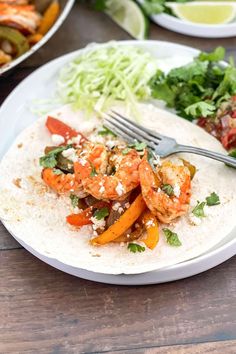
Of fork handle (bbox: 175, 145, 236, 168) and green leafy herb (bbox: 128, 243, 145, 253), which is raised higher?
fork handle (bbox: 175, 145, 236, 168)

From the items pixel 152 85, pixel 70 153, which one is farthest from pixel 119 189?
pixel 152 85

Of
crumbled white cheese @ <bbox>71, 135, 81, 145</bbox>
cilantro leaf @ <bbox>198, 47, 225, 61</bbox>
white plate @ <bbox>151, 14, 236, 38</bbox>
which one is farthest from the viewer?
white plate @ <bbox>151, 14, 236, 38</bbox>

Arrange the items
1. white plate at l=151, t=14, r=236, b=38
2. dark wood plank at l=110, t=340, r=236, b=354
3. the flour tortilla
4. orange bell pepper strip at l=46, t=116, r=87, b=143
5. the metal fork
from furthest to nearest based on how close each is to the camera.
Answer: white plate at l=151, t=14, r=236, b=38
orange bell pepper strip at l=46, t=116, r=87, b=143
the metal fork
the flour tortilla
dark wood plank at l=110, t=340, r=236, b=354

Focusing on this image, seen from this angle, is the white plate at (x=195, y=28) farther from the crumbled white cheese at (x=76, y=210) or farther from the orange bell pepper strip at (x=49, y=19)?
the crumbled white cheese at (x=76, y=210)

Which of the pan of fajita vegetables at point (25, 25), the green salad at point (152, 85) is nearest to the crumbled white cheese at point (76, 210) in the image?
the green salad at point (152, 85)

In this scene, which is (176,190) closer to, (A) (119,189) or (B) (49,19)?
(A) (119,189)

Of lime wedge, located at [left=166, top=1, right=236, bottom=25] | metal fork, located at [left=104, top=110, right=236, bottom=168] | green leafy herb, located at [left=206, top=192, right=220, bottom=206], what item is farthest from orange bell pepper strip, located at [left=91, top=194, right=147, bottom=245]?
lime wedge, located at [left=166, top=1, right=236, bottom=25]

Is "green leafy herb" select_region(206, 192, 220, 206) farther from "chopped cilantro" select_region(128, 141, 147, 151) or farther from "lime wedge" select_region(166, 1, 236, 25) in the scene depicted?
"lime wedge" select_region(166, 1, 236, 25)
